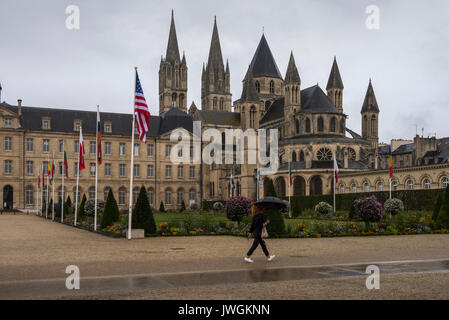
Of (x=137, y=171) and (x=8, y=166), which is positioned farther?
(x=137, y=171)

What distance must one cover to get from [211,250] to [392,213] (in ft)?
68.3

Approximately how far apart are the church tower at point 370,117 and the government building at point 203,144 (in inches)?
6.0

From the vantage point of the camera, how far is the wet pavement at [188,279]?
8.38 meters

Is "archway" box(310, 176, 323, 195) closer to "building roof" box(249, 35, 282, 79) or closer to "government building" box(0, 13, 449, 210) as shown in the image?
"government building" box(0, 13, 449, 210)

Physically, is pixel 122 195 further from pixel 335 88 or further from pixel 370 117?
pixel 370 117

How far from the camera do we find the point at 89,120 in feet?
223

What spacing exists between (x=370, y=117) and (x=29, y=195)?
50.3m

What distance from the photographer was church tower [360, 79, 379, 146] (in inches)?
3125

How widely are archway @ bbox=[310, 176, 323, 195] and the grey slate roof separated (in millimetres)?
19063

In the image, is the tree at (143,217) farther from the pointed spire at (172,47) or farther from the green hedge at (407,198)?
the pointed spire at (172,47)

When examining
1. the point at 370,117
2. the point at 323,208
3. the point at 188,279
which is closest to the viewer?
the point at 188,279

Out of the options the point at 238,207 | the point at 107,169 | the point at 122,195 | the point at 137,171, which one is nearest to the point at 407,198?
the point at 238,207

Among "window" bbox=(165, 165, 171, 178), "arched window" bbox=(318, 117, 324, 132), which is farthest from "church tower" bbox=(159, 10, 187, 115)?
"arched window" bbox=(318, 117, 324, 132)

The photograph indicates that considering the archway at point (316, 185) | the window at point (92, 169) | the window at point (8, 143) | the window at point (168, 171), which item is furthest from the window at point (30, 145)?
the archway at point (316, 185)
